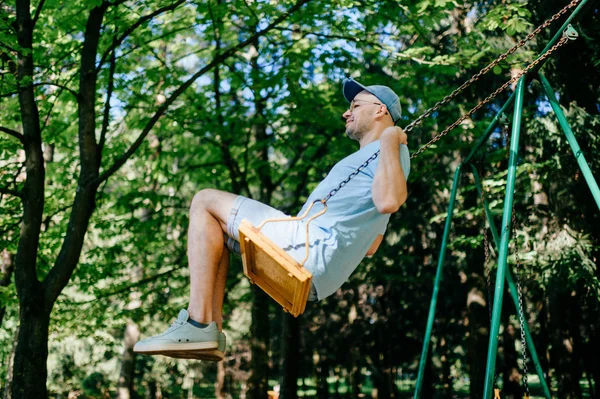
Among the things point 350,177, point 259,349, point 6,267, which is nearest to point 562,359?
point 259,349

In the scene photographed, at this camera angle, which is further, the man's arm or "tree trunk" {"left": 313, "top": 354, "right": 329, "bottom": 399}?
"tree trunk" {"left": 313, "top": 354, "right": 329, "bottom": 399}

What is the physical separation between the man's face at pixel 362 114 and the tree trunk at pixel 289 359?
8.01 metres

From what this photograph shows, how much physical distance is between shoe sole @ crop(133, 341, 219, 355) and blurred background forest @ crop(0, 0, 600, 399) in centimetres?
249

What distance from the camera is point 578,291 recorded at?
1349cm

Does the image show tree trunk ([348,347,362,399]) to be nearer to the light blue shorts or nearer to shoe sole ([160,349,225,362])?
shoe sole ([160,349,225,362])

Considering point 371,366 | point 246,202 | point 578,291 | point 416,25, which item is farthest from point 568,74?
point 371,366

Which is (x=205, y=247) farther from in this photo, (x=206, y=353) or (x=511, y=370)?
(x=511, y=370)

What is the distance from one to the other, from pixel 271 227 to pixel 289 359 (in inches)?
338

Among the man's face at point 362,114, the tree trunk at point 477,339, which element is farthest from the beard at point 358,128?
the tree trunk at point 477,339

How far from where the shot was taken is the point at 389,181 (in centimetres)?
298

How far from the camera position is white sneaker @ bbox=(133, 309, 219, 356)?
2.99 meters

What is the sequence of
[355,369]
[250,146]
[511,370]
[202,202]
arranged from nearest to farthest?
[202,202] → [250,146] → [511,370] → [355,369]

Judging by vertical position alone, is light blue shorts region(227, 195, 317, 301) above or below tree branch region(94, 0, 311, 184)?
below

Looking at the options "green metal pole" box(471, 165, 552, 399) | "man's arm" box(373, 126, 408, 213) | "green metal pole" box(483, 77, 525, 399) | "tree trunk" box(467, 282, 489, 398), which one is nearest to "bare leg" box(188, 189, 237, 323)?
"man's arm" box(373, 126, 408, 213)
